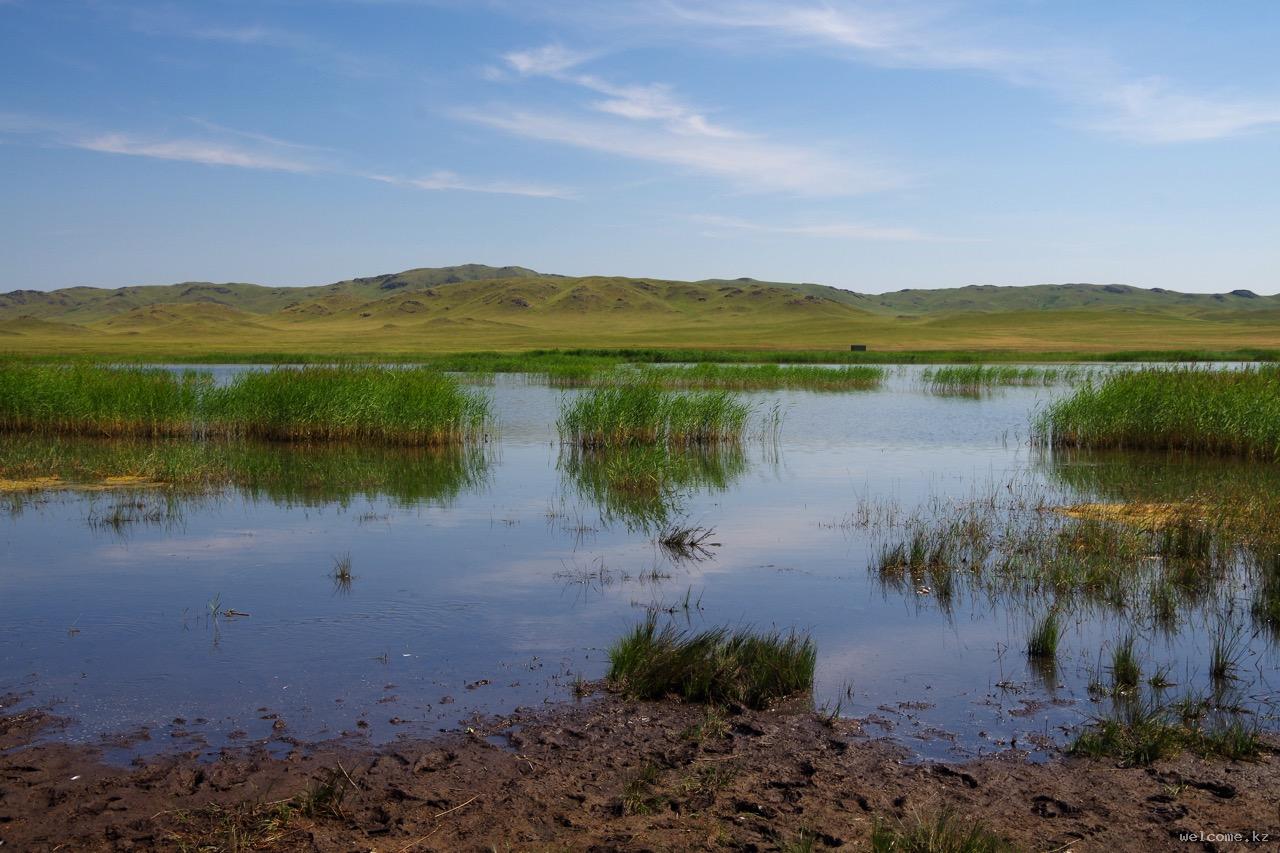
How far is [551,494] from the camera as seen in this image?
Result: 16969 mm

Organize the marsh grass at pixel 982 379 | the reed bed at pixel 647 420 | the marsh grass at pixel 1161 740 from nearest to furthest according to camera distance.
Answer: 1. the marsh grass at pixel 1161 740
2. the reed bed at pixel 647 420
3. the marsh grass at pixel 982 379

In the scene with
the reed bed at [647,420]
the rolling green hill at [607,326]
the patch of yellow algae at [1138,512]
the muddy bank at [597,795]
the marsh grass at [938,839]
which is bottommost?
the muddy bank at [597,795]

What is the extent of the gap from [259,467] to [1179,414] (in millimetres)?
18006

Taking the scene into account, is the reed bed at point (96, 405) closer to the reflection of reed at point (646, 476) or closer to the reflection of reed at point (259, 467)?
the reflection of reed at point (259, 467)

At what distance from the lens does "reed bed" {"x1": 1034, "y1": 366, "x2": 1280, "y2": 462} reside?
20531mm

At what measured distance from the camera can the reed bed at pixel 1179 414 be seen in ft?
67.4

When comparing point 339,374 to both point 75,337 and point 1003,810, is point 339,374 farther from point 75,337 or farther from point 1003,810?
point 75,337

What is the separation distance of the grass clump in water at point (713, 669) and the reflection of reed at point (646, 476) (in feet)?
20.7

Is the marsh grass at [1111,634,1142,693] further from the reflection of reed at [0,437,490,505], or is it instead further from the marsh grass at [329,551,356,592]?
the reflection of reed at [0,437,490,505]

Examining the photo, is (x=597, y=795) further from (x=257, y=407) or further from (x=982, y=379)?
(x=982, y=379)

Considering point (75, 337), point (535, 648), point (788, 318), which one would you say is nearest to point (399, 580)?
point (535, 648)

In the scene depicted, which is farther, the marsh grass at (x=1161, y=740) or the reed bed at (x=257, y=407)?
the reed bed at (x=257, y=407)

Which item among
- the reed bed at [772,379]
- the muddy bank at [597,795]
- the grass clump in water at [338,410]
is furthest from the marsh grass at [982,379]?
the muddy bank at [597,795]

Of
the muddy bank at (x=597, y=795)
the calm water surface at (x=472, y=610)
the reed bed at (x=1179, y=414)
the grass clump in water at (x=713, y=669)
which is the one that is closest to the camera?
the muddy bank at (x=597, y=795)
